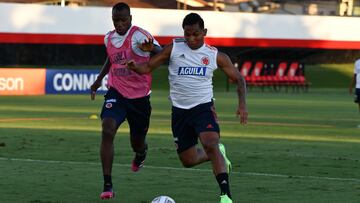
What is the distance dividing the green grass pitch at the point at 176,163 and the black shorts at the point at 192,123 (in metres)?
0.64

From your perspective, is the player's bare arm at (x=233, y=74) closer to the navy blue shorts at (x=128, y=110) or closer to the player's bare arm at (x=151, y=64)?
the player's bare arm at (x=151, y=64)

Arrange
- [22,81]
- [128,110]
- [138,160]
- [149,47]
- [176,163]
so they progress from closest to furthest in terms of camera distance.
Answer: [149,47] → [128,110] → [138,160] → [176,163] → [22,81]

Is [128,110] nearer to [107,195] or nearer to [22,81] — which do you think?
[107,195]

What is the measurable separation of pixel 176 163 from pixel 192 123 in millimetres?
4534

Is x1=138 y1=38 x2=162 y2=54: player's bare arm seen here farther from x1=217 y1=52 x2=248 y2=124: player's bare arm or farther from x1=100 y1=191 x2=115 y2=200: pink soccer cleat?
x1=100 y1=191 x2=115 y2=200: pink soccer cleat

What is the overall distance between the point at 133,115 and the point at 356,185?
2.91 meters

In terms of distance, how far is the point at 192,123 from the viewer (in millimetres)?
11102

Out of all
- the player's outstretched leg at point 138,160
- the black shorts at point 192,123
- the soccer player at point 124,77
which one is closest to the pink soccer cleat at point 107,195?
the soccer player at point 124,77

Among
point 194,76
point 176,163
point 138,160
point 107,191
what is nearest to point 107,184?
point 107,191

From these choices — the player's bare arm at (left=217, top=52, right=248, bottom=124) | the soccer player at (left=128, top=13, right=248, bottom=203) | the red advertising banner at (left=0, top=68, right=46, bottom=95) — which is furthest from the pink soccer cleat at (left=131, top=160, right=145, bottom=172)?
the red advertising banner at (left=0, top=68, right=46, bottom=95)

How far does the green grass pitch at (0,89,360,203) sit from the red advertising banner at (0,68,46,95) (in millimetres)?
15754

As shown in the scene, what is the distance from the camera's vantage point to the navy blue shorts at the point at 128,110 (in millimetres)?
12070

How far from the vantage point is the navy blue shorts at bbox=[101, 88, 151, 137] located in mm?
12070

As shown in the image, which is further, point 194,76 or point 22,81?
point 22,81
